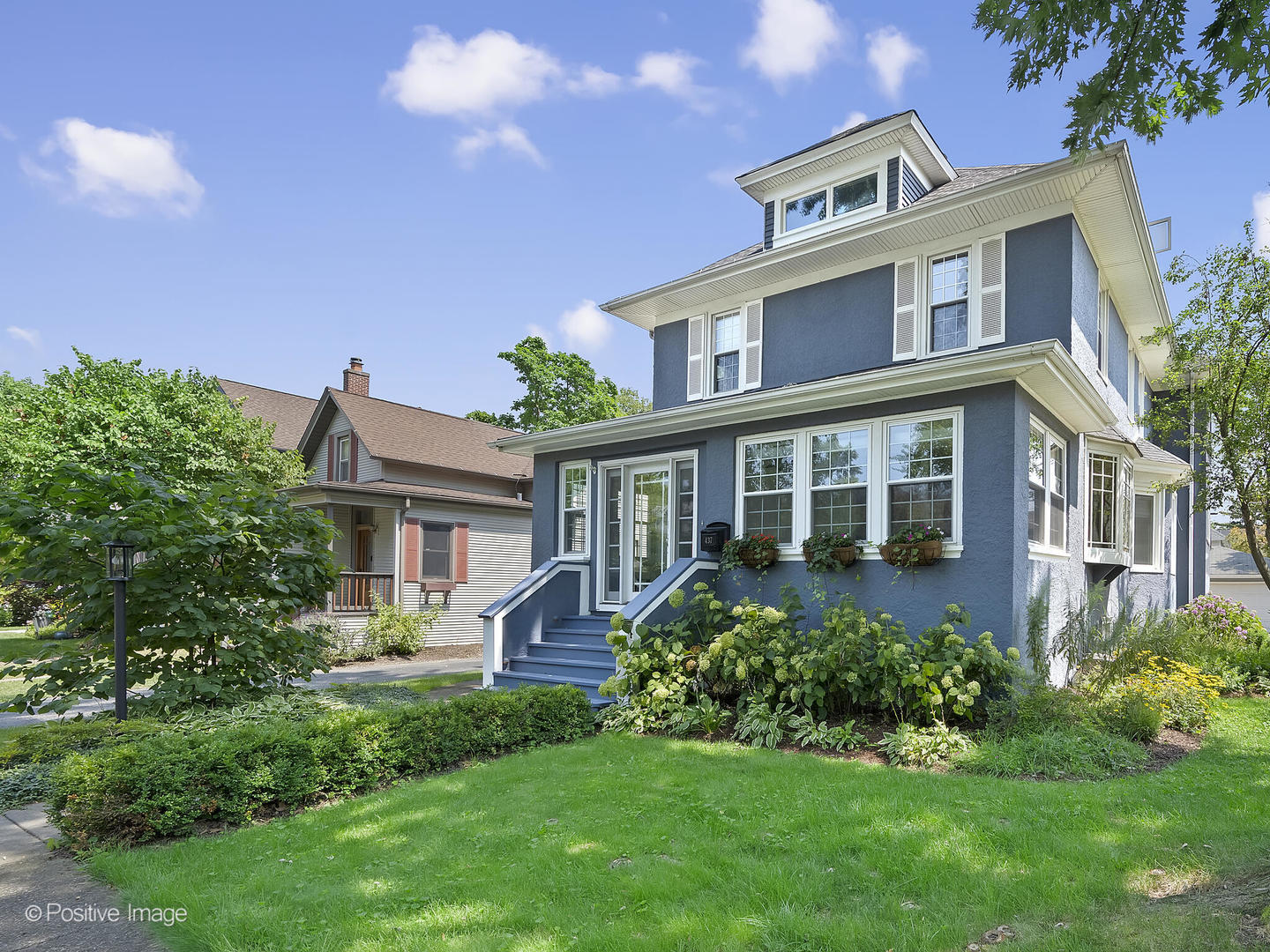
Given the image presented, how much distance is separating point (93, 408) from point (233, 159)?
8.71 meters

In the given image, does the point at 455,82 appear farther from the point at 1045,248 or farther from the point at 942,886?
the point at 942,886

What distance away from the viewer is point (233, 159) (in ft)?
35.8

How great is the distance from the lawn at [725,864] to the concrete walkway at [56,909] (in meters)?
0.12

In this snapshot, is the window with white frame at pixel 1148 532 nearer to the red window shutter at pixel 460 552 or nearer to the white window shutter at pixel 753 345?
the white window shutter at pixel 753 345

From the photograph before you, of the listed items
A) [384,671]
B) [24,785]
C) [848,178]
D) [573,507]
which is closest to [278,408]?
A: [384,671]

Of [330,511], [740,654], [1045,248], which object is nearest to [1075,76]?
[740,654]

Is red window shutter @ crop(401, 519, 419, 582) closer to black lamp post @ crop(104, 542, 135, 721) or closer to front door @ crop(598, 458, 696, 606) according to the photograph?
front door @ crop(598, 458, 696, 606)

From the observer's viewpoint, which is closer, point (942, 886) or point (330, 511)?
point (942, 886)

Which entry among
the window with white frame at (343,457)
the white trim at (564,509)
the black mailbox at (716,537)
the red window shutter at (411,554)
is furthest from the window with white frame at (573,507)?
the window with white frame at (343,457)

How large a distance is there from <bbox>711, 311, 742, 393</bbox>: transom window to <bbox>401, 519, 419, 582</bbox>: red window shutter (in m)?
7.95

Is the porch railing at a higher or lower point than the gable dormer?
lower

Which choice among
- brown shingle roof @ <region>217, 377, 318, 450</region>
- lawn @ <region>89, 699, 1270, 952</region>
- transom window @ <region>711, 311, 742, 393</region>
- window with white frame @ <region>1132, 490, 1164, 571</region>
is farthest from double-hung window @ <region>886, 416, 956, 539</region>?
brown shingle roof @ <region>217, 377, 318, 450</region>

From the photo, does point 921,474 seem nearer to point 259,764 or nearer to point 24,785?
point 259,764

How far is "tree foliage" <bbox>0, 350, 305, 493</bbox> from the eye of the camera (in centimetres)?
1630
